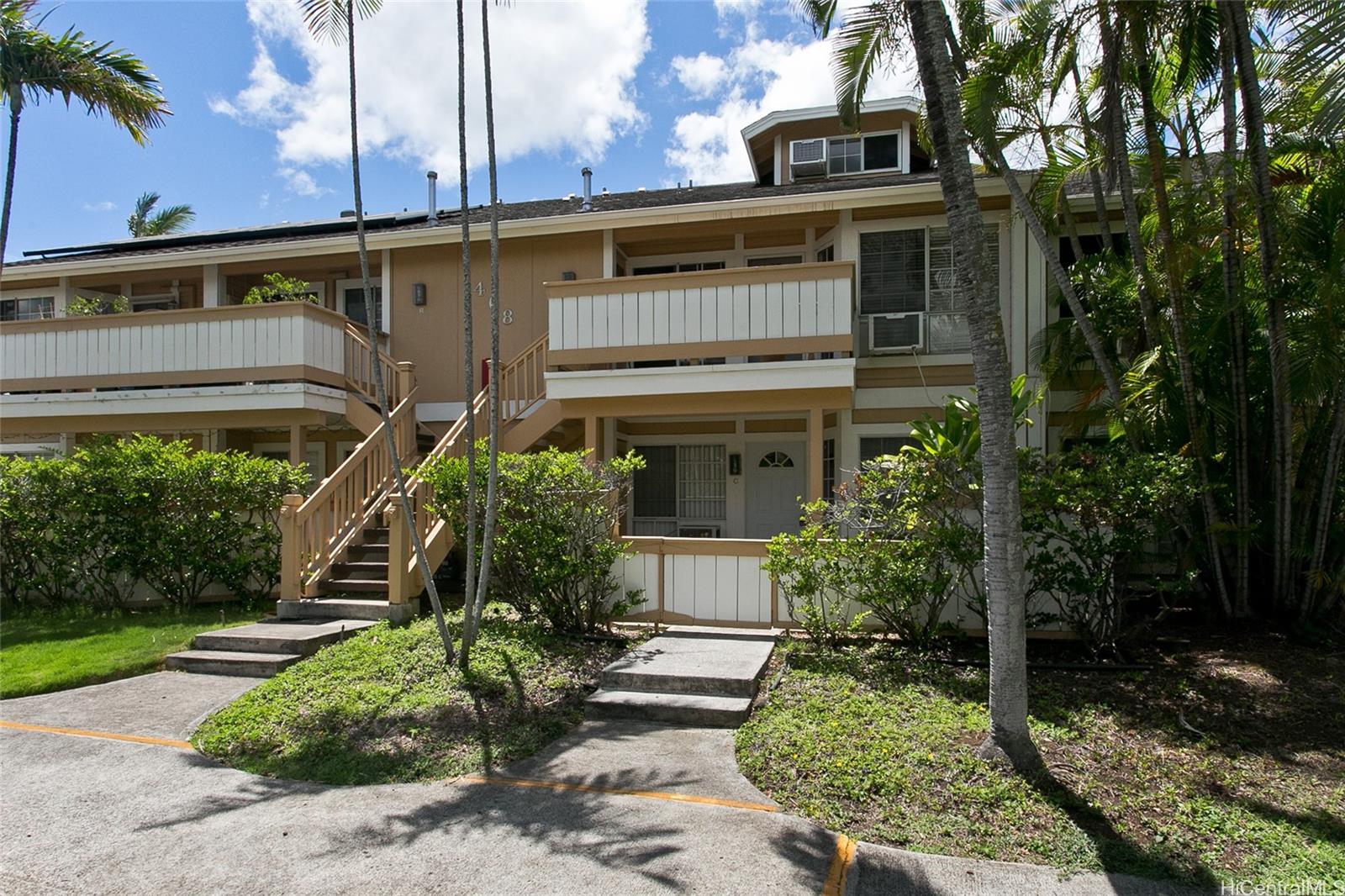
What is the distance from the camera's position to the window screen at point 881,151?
573 inches

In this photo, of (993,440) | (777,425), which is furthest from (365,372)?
(993,440)

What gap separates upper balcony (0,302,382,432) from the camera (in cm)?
1189

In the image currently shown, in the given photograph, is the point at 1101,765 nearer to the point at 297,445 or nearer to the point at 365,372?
the point at 297,445

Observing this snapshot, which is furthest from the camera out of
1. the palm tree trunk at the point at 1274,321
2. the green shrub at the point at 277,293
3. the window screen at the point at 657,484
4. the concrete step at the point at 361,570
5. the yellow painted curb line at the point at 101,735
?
the window screen at the point at 657,484

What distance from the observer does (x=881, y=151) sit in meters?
14.6

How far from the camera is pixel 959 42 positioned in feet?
29.4

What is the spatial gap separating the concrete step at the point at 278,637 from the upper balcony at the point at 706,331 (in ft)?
14.0

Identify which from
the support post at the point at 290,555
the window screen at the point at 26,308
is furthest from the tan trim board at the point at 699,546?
the window screen at the point at 26,308

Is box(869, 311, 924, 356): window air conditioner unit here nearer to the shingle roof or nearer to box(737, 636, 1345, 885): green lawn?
the shingle roof

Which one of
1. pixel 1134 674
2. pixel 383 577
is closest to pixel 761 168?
pixel 383 577

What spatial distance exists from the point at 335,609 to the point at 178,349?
598cm

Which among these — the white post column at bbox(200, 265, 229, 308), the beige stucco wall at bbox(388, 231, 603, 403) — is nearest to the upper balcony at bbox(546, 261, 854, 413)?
the beige stucco wall at bbox(388, 231, 603, 403)

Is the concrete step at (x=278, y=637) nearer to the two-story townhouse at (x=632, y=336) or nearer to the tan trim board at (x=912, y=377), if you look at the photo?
the two-story townhouse at (x=632, y=336)

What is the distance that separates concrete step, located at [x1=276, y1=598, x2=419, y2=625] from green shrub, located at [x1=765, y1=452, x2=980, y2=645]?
4.56m
